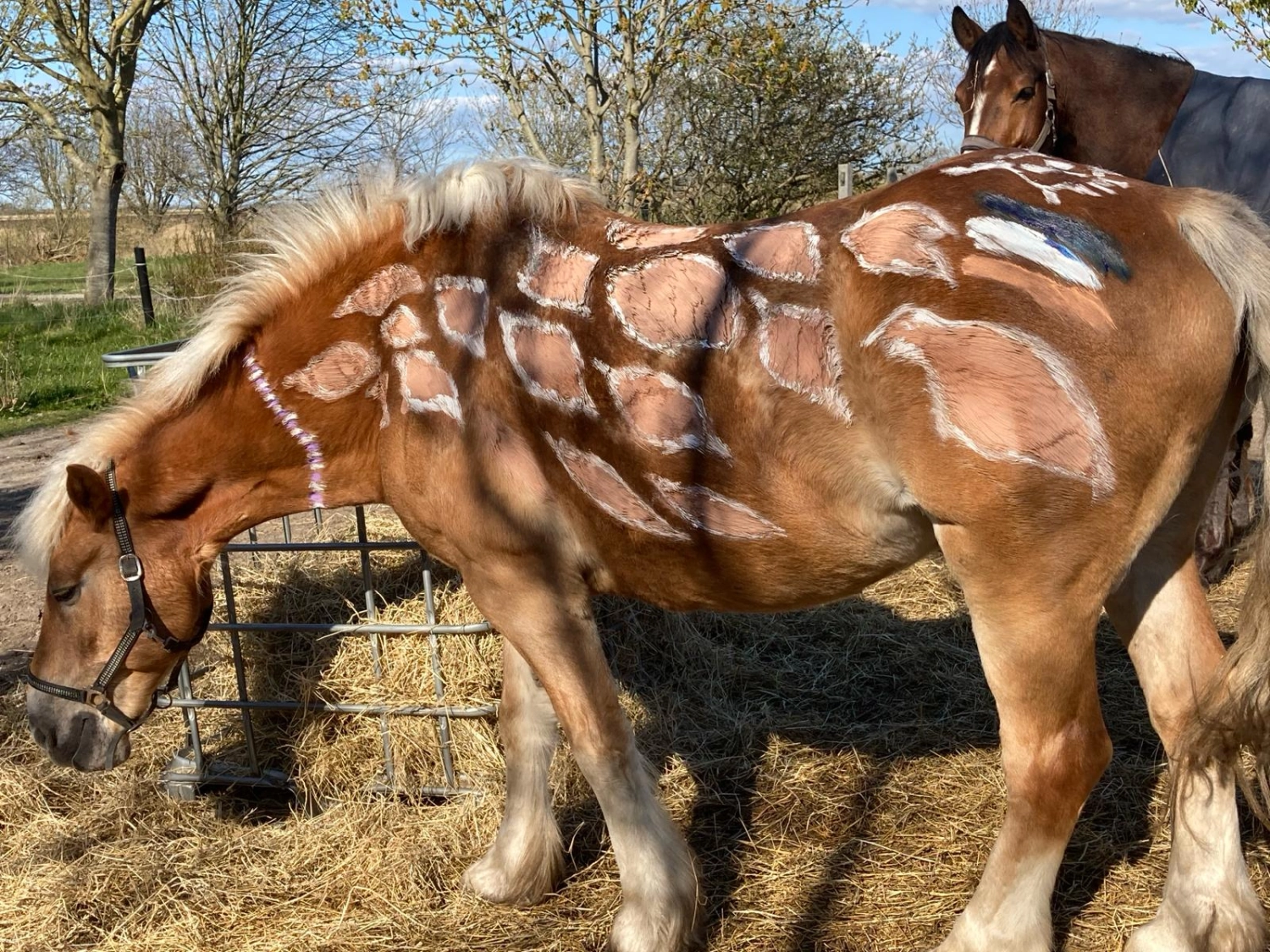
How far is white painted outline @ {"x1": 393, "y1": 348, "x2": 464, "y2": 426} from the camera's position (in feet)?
8.38

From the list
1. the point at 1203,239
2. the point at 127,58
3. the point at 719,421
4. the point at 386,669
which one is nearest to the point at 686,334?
the point at 719,421

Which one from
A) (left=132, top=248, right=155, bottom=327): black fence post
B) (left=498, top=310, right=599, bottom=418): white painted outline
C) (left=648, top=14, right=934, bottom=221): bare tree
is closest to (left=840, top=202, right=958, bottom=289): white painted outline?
(left=498, top=310, right=599, bottom=418): white painted outline

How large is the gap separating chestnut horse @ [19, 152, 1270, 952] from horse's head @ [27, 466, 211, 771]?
0.01 metres

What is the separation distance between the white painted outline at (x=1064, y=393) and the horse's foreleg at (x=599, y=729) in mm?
1053

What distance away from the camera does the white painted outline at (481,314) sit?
8.39 ft

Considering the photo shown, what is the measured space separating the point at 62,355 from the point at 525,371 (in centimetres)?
1077

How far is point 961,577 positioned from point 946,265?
Answer: 0.64 metres

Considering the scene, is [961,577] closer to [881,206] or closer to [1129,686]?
[881,206]

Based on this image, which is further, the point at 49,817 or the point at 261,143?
the point at 261,143

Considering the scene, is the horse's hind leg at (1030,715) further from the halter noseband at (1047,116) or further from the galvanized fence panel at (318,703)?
the halter noseband at (1047,116)

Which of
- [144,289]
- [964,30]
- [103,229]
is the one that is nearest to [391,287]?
[964,30]

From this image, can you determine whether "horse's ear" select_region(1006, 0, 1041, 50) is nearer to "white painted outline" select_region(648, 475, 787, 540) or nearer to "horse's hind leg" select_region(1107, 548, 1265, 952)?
"horse's hind leg" select_region(1107, 548, 1265, 952)

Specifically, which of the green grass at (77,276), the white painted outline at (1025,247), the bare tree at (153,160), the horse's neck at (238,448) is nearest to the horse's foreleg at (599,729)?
the horse's neck at (238,448)

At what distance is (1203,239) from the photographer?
2.09 m
